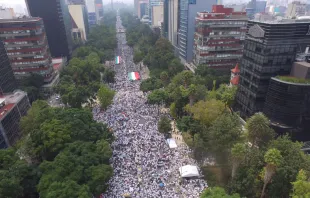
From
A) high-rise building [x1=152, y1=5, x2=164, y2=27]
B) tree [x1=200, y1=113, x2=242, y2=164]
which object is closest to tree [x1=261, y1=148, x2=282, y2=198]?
tree [x1=200, y1=113, x2=242, y2=164]

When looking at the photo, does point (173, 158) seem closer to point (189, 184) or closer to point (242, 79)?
point (189, 184)

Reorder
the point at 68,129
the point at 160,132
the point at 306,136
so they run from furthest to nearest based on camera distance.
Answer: the point at 160,132 < the point at 306,136 < the point at 68,129

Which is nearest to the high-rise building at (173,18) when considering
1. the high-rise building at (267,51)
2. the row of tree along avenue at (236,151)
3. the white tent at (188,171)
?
the row of tree along avenue at (236,151)

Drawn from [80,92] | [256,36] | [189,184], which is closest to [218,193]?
[189,184]

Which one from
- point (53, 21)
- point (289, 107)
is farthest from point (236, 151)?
point (53, 21)

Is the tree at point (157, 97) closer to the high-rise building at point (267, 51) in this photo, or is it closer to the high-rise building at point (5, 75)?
the high-rise building at point (267, 51)

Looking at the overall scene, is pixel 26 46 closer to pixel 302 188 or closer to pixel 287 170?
pixel 287 170

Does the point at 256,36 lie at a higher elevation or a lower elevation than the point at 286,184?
higher
